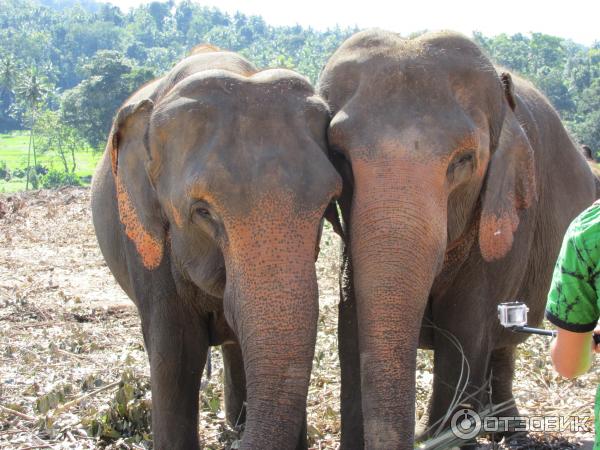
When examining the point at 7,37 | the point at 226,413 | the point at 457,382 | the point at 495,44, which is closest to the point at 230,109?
the point at 457,382

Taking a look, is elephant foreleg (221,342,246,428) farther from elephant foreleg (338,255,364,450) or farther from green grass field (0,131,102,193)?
green grass field (0,131,102,193)

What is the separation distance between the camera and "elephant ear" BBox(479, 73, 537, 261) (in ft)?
12.5

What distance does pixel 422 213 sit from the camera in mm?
3258

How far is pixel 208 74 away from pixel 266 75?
8.7 inches

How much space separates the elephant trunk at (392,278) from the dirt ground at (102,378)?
1.58 meters

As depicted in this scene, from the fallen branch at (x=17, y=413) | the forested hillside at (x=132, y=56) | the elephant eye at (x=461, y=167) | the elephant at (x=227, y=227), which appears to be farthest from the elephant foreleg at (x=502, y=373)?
the forested hillside at (x=132, y=56)

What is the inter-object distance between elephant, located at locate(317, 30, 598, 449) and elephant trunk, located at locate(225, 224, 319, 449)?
0.77 ft

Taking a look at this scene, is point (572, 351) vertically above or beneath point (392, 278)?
beneath

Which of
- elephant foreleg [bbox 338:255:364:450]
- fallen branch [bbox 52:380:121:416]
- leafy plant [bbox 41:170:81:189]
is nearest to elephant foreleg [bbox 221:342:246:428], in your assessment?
fallen branch [bbox 52:380:121:416]

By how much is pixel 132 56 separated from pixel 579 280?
121 m

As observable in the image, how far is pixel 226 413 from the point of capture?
17.5 feet

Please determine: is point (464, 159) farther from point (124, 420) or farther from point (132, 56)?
point (132, 56)

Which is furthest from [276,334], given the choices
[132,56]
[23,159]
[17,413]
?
[132,56]

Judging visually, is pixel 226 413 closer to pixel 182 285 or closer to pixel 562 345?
pixel 182 285
